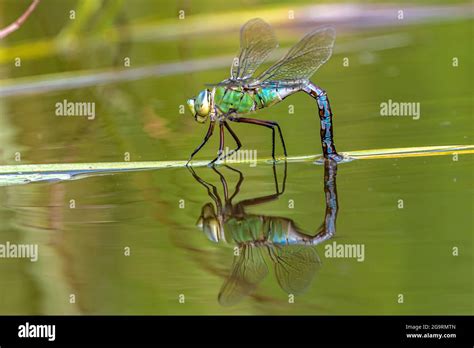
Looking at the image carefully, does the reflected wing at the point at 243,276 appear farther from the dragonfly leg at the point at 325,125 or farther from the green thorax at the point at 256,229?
the dragonfly leg at the point at 325,125

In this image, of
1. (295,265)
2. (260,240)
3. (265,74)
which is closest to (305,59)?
(265,74)

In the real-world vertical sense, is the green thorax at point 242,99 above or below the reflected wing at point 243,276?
above

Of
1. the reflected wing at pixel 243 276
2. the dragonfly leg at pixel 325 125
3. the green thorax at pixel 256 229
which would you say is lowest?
the reflected wing at pixel 243 276

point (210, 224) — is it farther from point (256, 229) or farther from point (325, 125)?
point (325, 125)

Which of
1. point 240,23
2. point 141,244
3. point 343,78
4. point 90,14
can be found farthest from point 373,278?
point 90,14

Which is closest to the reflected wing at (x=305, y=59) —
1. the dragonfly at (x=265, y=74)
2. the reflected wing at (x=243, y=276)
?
the dragonfly at (x=265, y=74)

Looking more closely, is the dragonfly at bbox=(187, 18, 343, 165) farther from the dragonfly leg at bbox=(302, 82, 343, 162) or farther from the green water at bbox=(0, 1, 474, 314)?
the green water at bbox=(0, 1, 474, 314)

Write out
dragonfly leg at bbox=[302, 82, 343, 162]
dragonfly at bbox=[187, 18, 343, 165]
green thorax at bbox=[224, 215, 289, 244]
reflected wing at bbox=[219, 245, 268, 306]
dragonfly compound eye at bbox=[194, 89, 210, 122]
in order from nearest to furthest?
reflected wing at bbox=[219, 245, 268, 306], green thorax at bbox=[224, 215, 289, 244], dragonfly leg at bbox=[302, 82, 343, 162], dragonfly compound eye at bbox=[194, 89, 210, 122], dragonfly at bbox=[187, 18, 343, 165]

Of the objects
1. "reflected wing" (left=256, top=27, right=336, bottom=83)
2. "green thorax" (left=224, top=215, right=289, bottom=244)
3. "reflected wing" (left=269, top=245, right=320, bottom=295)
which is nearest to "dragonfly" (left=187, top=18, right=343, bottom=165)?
"reflected wing" (left=256, top=27, right=336, bottom=83)
